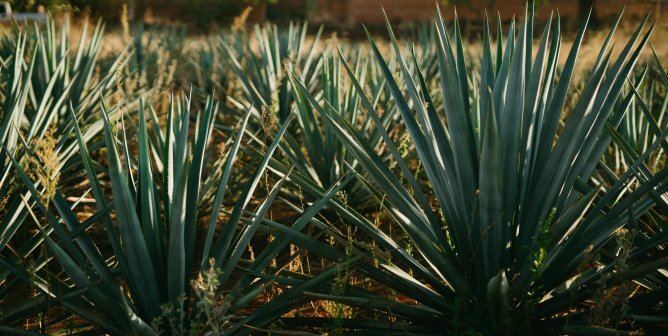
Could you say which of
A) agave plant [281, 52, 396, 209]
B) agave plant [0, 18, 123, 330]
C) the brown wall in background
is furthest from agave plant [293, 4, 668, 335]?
the brown wall in background

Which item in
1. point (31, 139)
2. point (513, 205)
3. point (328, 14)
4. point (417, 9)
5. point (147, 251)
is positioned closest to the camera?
point (147, 251)

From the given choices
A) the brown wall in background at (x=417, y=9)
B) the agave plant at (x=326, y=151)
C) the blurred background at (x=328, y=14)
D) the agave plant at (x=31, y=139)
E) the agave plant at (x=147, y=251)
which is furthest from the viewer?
the brown wall in background at (x=417, y=9)

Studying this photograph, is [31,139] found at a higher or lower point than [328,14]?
higher

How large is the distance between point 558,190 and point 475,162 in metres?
0.23

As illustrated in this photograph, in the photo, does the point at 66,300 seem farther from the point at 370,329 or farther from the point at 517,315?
the point at 517,315

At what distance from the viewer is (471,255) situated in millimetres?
1948

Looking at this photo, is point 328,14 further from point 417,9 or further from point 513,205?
point 513,205

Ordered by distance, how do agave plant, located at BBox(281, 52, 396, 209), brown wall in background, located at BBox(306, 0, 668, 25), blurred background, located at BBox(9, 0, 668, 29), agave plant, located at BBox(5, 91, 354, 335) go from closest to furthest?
agave plant, located at BBox(5, 91, 354, 335) < agave plant, located at BBox(281, 52, 396, 209) < blurred background, located at BBox(9, 0, 668, 29) < brown wall in background, located at BBox(306, 0, 668, 25)

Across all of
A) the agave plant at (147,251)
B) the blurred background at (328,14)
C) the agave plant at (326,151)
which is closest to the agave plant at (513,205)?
the agave plant at (147,251)

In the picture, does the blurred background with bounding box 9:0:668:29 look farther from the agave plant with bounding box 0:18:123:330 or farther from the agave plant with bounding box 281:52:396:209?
the agave plant with bounding box 281:52:396:209

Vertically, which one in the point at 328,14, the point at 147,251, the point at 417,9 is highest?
the point at 147,251

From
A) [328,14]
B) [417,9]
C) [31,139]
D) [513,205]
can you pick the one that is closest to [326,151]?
[31,139]

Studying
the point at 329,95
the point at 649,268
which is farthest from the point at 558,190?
the point at 329,95

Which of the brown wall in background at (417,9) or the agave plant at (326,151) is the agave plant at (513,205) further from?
the brown wall in background at (417,9)
